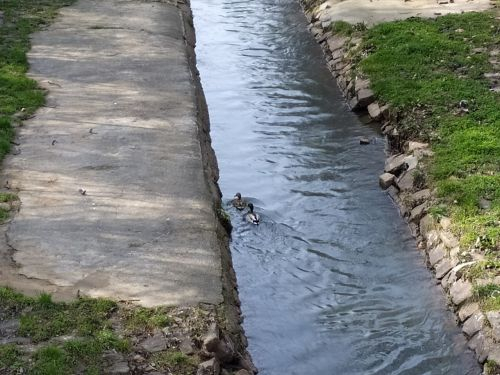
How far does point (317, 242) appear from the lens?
11.8 m

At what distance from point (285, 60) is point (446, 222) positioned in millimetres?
9479

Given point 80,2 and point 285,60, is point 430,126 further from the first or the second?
point 80,2

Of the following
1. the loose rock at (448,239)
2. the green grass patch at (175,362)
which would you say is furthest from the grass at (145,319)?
the loose rock at (448,239)

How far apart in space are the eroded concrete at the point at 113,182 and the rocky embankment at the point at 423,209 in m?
2.89

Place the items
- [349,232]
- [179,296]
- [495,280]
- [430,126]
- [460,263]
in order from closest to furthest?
1. [179,296]
2. [495,280]
3. [460,263]
4. [349,232]
5. [430,126]

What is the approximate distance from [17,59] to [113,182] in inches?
232

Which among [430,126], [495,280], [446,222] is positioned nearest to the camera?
[495,280]

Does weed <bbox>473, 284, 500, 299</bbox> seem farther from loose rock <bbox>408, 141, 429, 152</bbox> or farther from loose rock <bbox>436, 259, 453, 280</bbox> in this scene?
loose rock <bbox>408, 141, 429, 152</bbox>

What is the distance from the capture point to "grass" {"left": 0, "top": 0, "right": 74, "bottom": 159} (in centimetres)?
1368

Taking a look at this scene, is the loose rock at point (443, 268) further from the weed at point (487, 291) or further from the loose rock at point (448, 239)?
the weed at point (487, 291)

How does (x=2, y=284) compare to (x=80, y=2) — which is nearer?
(x=2, y=284)

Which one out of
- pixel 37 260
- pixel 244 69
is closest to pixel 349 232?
pixel 37 260

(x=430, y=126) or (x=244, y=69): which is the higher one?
(x=430, y=126)

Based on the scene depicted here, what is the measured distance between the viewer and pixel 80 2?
2172 centimetres
